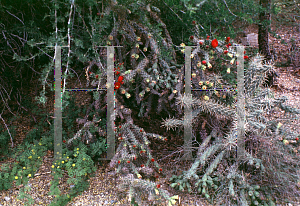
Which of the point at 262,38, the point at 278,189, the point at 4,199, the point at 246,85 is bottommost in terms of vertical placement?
the point at 4,199

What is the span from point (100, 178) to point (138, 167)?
0.35m

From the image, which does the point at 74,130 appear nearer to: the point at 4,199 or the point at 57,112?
the point at 57,112

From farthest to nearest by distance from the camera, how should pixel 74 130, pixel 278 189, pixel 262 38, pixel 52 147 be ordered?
pixel 262 38 < pixel 74 130 < pixel 52 147 < pixel 278 189

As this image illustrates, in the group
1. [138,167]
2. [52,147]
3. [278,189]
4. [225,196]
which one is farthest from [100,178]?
[278,189]

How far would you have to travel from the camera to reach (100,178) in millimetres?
1890

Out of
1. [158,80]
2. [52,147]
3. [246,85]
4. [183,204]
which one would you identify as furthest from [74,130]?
[246,85]

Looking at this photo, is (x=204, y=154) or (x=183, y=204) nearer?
(x=183, y=204)

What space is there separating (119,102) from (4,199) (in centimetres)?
111

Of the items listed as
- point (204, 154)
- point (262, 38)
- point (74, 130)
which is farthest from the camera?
point (262, 38)

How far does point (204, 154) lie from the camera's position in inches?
70.3

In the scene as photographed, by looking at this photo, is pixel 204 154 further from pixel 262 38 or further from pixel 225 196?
pixel 262 38

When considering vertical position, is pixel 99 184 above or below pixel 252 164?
below

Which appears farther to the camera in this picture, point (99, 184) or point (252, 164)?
point (99, 184)

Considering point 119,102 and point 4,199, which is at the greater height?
point 119,102
